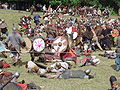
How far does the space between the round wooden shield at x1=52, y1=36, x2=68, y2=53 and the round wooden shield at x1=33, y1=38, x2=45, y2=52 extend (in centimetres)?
76

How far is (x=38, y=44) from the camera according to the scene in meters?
13.4

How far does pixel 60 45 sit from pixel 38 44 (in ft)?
3.39

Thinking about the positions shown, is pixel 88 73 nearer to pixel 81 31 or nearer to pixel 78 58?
pixel 78 58

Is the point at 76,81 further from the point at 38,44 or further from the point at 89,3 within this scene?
the point at 89,3

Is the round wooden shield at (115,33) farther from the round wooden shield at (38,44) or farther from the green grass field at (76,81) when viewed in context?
the round wooden shield at (38,44)

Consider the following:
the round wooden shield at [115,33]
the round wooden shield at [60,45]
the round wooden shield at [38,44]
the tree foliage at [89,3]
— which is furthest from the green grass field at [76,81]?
the tree foliage at [89,3]

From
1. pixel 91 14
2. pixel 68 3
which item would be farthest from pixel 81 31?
pixel 68 3

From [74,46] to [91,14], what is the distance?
57.5ft

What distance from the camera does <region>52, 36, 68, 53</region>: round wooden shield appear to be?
45.6 ft

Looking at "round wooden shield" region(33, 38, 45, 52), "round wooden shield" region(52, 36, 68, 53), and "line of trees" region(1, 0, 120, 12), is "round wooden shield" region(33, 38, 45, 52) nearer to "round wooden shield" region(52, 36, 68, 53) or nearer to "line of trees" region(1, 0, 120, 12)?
"round wooden shield" region(52, 36, 68, 53)

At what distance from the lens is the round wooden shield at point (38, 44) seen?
13359mm

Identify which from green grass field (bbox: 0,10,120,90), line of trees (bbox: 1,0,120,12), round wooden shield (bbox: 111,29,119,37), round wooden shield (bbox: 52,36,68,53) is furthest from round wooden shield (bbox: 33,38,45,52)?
line of trees (bbox: 1,0,120,12)

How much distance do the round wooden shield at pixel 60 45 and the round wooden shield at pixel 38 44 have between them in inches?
29.8

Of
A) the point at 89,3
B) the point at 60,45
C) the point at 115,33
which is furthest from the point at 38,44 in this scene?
the point at 89,3
